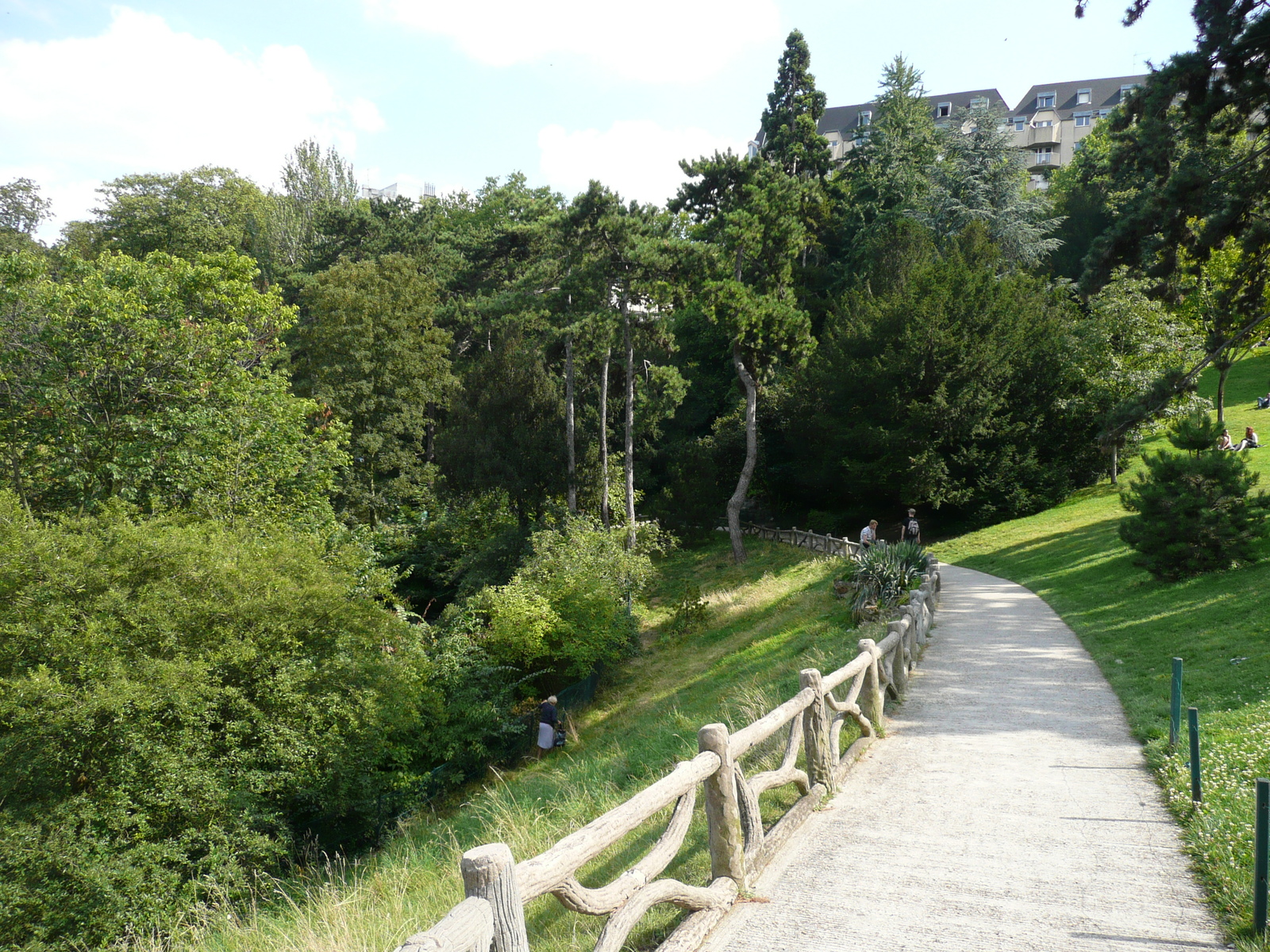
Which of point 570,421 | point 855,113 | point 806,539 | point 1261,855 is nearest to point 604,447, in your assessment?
point 570,421

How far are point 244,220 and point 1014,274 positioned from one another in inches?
1873

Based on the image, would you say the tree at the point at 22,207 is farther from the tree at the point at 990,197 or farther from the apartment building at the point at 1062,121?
the apartment building at the point at 1062,121

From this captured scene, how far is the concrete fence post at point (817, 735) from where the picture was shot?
6996mm

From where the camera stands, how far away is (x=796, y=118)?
4934 centimetres

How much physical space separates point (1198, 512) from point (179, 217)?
49.8 m

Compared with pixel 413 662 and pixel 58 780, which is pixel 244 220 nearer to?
pixel 413 662

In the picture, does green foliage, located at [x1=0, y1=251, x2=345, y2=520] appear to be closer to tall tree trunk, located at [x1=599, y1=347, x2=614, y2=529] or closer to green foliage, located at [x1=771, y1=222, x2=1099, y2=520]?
tall tree trunk, located at [x1=599, y1=347, x2=614, y2=529]

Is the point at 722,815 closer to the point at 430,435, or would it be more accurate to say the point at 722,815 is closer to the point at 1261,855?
the point at 1261,855

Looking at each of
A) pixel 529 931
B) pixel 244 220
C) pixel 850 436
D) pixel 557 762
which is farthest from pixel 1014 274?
pixel 244 220

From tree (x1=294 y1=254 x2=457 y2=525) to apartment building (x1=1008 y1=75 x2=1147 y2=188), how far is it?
204 feet

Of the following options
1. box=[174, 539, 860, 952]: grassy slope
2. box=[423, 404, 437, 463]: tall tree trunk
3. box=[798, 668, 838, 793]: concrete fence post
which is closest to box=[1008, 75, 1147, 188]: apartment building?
box=[423, 404, 437, 463]: tall tree trunk

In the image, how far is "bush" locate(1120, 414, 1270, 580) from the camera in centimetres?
1596

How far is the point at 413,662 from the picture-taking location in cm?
1617

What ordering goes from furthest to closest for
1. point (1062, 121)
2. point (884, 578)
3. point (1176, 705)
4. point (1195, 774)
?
point (1062, 121) < point (884, 578) < point (1176, 705) < point (1195, 774)
